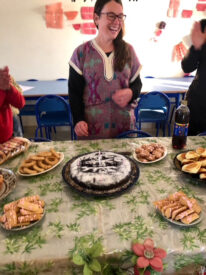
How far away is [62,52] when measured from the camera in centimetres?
362

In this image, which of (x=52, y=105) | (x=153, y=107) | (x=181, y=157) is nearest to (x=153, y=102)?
(x=153, y=107)

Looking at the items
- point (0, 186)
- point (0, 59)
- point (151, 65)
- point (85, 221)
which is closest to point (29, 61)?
point (0, 59)

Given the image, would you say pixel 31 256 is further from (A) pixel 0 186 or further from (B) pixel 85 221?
(A) pixel 0 186

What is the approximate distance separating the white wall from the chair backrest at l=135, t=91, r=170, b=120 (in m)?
1.07

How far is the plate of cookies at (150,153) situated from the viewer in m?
1.24

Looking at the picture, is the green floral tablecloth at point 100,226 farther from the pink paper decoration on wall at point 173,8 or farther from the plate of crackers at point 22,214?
the pink paper decoration on wall at point 173,8

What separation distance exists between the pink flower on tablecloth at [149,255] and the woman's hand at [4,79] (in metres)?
1.11

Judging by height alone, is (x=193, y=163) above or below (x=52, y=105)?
above

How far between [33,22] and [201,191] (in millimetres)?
3477

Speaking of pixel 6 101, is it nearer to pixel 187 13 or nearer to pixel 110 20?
pixel 110 20

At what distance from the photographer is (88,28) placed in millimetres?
3521

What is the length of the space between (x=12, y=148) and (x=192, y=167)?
0.99m

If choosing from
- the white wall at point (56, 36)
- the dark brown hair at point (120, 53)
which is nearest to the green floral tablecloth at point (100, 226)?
the dark brown hair at point (120, 53)

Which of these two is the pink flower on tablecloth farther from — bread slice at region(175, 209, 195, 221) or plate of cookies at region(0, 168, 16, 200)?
plate of cookies at region(0, 168, 16, 200)
